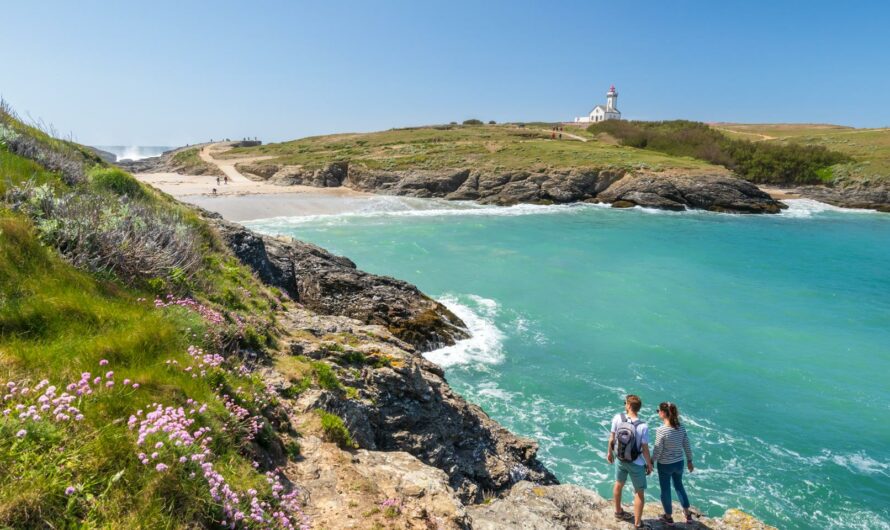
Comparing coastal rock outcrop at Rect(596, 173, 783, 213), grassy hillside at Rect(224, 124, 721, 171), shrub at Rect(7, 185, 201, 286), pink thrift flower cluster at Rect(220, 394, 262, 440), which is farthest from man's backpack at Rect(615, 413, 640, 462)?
grassy hillside at Rect(224, 124, 721, 171)

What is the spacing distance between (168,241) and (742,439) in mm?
14646

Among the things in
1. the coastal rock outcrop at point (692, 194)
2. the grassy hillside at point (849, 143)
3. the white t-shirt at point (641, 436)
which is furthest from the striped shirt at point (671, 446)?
the grassy hillside at point (849, 143)

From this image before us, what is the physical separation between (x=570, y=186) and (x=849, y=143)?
67.2 metres

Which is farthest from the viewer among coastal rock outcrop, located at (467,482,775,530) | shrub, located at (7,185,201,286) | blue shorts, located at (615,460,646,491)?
blue shorts, located at (615,460,646,491)

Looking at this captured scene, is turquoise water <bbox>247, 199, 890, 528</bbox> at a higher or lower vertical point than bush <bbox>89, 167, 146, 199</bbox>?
lower

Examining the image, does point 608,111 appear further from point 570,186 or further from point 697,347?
point 697,347

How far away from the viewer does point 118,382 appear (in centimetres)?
390

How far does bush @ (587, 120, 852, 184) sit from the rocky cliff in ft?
62.8

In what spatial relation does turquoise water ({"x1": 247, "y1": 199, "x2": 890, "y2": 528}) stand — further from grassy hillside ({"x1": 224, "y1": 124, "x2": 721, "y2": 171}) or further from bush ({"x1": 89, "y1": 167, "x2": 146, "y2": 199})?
grassy hillside ({"x1": 224, "y1": 124, "x2": 721, "y2": 171})

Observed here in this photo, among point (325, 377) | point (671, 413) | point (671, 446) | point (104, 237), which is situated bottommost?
point (671, 446)

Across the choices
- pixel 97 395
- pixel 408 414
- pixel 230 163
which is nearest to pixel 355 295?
pixel 408 414

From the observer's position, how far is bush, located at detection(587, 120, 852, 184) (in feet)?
237

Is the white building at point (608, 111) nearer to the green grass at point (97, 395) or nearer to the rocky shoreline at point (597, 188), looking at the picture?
the rocky shoreline at point (597, 188)

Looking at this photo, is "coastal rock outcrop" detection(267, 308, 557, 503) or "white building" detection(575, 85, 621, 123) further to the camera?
"white building" detection(575, 85, 621, 123)
